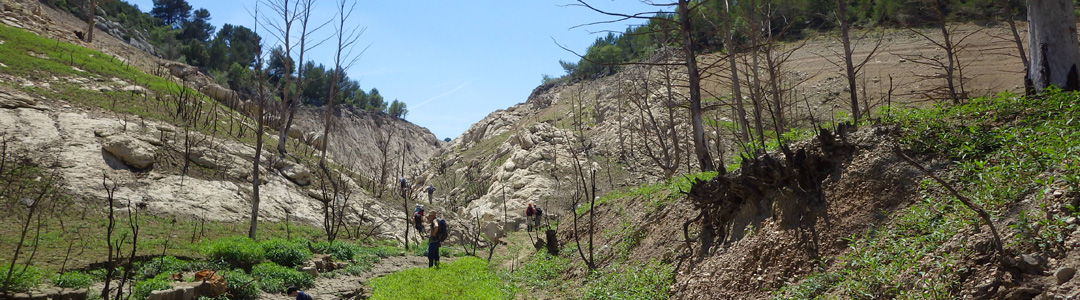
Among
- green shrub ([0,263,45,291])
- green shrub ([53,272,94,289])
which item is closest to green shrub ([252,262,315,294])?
green shrub ([53,272,94,289])

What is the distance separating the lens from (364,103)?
272 feet

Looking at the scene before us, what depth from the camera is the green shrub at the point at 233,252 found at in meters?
11.9

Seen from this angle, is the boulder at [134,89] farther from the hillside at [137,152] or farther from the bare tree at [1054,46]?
the bare tree at [1054,46]

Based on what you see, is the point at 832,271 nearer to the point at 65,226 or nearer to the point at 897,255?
the point at 897,255

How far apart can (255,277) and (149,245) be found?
3739 mm

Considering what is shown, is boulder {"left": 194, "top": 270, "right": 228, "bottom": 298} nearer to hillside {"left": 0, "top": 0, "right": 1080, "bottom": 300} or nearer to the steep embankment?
hillside {"left": 0, "top": 0, "right": 1080, "bottom": 300}

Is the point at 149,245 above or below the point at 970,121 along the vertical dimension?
below

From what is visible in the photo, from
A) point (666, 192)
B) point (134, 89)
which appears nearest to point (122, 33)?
point (134, 89)

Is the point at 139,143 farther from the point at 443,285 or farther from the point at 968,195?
the point at 968,195

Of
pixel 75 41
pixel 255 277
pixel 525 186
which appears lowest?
pixel 525 186

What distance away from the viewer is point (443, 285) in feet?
38.2

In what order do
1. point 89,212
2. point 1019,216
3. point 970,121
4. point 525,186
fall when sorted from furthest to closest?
1. point 525,186
2. point 89,212
3. point 970,121
4. point 1019,216

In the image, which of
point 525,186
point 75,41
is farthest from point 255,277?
point 75,41

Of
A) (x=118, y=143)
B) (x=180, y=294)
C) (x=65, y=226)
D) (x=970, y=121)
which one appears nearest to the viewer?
(x=970, y=121)
